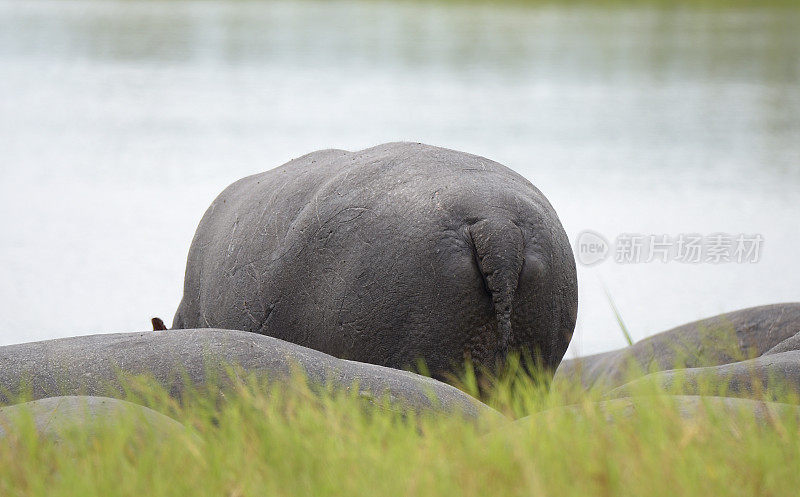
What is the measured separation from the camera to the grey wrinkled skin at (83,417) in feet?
6.50

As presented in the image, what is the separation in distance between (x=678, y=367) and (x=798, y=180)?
574 centimetres

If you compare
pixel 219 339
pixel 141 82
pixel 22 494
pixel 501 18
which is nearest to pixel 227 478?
pixel 22 494

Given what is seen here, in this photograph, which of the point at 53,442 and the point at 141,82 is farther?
the point at 141,82

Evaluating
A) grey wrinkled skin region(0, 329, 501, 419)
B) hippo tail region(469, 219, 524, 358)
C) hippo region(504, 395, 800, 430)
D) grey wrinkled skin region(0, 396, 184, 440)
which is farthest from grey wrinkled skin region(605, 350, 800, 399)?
grey wrinkled skin region(0, 396, 184, 440)

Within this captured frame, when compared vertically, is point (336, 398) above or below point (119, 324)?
above

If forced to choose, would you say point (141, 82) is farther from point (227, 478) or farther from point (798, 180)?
point (227, 478)

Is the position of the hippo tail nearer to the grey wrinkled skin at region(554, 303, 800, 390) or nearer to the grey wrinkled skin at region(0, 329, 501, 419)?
Answer: the grey wrinkled skin at region(0, 329, 501, 419)

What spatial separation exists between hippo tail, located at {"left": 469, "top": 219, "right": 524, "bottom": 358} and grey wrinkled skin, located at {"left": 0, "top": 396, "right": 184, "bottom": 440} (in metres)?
1.04

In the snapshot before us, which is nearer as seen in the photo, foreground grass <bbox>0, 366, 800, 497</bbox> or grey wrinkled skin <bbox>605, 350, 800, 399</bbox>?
foreground grass <bbox>0, 366, 800, 497</bbox>

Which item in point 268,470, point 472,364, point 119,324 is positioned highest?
point 268,470

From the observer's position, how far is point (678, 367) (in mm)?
2451

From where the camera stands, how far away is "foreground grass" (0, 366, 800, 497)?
1711mm

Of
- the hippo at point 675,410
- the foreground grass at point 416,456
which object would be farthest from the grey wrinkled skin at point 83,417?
the hippo at point 675,410

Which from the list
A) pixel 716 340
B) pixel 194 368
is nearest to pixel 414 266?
pixel 194 368
